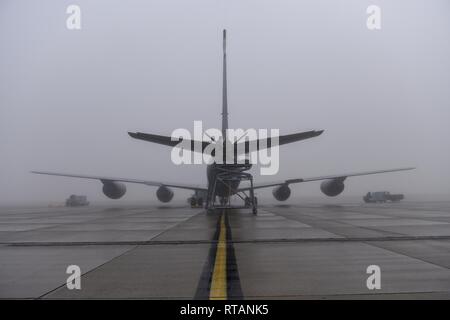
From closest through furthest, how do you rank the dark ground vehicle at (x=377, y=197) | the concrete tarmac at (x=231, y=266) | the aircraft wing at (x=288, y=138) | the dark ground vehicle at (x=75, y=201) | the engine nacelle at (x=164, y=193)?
the concrete tarmac at (x=231, y=266) < the aircraft wing at (x=288, y=138) < the engine nacelle at (x=164, y=193) < the dark ground vehicle at (x=377, y=197) < the dark ground vehicle at (x=75, y=201)

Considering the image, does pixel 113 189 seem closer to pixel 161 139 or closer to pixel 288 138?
pixel 161 139

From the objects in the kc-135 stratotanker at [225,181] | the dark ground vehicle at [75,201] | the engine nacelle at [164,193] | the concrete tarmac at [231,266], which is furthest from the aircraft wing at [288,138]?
the dark ground vehicle at [75,201]

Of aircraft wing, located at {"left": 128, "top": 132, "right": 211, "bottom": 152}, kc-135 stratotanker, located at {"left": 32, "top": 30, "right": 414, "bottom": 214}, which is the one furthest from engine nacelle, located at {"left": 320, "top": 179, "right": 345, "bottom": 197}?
aircraft wing, located at {"left": 128, "top": 132, "right": 211, "bottom": 152}

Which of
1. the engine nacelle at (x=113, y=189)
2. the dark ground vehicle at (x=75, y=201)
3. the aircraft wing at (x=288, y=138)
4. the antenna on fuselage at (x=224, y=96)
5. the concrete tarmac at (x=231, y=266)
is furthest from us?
the dark ground vehicle at (x=75, y=201)

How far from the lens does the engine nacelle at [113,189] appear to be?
33000 millimetres

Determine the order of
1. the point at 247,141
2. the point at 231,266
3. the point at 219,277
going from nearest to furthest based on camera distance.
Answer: the point at 219,277
the point at 231,266
the point at 247,141

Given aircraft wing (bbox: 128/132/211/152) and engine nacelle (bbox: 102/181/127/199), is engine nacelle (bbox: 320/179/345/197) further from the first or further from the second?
engine nacelle (bbox: 102/181/127/199)

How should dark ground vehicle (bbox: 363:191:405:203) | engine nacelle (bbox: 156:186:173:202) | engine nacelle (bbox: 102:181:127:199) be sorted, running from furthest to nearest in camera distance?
dark ground vehicle (bbox: 363:191:405:203) → engine nacelle (bbox: 156:186:173:202) → engine nacelle (bbox: 102:181:127:199)

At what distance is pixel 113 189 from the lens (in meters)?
33.0

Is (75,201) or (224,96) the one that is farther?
(75,201)

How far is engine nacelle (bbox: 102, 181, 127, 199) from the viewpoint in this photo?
3300 cm

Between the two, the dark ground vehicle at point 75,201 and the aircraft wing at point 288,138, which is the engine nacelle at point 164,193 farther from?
the dark ground vehicle at point 75,201

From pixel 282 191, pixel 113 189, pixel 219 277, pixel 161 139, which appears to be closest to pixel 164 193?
pixel 113 189
